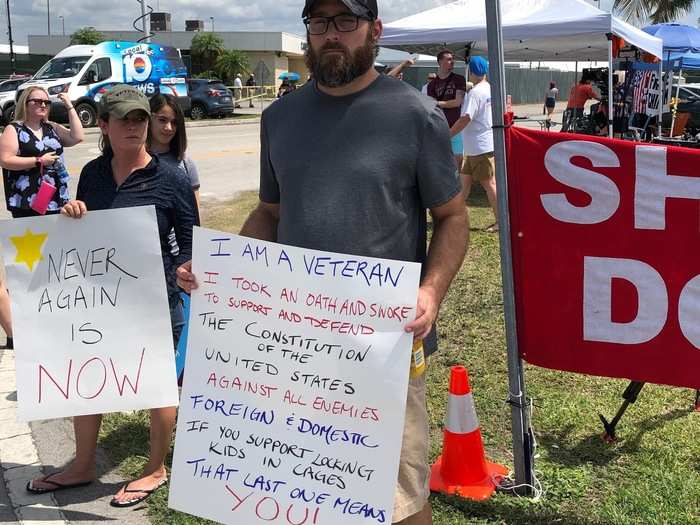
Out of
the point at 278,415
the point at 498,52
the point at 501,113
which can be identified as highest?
the point at 498,52

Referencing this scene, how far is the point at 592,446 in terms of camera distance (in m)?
3.53

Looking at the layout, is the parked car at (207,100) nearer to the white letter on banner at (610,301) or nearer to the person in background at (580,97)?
the person in background at (580,97)

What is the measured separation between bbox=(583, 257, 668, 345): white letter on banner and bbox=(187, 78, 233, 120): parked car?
88.0 ft

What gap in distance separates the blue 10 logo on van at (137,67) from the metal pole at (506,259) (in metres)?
23.6

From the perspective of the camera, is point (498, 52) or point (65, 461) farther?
point (65, 461)

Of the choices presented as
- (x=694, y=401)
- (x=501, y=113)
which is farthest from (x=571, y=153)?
(x=694, y=401)

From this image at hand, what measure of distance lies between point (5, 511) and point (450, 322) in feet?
10.1

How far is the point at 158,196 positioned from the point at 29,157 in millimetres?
2328

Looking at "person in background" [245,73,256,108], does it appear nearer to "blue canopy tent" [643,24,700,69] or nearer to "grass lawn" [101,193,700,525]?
"blue canopy tent" [643,24,700,69]

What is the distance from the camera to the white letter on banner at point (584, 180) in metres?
2.83

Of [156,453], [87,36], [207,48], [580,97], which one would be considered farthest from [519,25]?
[87,36]

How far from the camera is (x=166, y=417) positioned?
320 centimetres

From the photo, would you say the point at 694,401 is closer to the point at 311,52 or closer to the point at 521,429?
the point at 521,429

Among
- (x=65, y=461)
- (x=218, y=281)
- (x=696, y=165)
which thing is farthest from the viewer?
(x=65, y=461)
